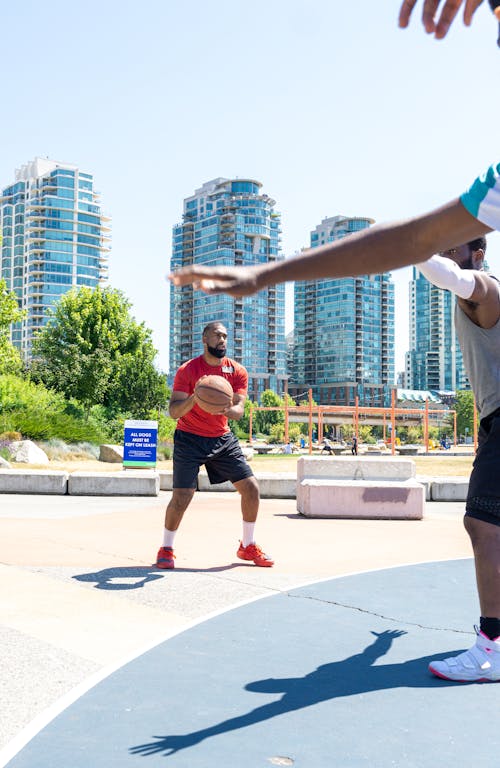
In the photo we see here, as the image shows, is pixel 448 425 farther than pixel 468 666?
Yes

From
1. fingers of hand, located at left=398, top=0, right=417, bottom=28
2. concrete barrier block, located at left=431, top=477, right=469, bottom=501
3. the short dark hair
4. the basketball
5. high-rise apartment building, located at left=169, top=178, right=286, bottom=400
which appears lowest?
concrete barrier block, located at left=431, top=477, right=469, bottom=501

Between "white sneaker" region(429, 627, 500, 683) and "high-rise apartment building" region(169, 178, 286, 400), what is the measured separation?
174312 mm

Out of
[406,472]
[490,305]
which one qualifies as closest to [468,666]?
[490,305]

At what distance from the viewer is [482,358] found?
3.61 metres

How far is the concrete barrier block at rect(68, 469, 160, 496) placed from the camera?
45.3 ft

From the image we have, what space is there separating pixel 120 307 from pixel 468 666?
46.1m

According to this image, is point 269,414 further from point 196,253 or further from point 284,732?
point 284,732

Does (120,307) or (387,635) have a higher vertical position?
(120,307)

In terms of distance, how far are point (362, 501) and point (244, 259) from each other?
172 m

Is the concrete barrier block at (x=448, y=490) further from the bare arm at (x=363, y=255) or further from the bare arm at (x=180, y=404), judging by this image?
the bare arm at (x=363, y=255)

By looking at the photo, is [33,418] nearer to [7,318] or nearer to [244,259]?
[7,318]

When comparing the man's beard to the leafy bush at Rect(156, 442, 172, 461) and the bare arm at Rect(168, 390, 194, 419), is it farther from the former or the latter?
the leafy bush at Rect(156, 442, 172, 461)

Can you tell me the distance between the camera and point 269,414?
116812mm

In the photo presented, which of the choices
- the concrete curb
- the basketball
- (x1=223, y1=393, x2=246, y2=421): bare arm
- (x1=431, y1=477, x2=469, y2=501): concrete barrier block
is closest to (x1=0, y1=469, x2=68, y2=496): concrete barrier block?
the concrete curb
